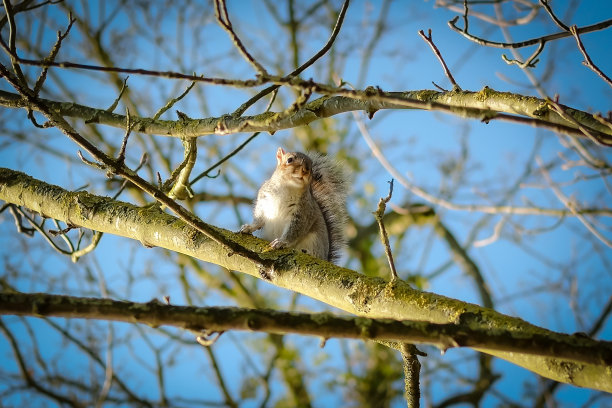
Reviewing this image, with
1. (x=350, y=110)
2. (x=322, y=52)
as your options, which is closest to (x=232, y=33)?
(x=322, y=52)

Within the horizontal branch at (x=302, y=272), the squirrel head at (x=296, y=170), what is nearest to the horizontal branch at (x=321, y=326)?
the horizontal branch at (x=302, y=272)

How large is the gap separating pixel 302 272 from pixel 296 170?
1742 millimetres

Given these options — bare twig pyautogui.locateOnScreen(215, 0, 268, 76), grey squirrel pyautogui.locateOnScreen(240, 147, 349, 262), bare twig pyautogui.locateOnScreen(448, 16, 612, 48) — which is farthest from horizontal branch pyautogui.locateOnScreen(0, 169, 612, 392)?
grey squirrel pyautogui.locateOnScreen(240, 147, 349, 262)

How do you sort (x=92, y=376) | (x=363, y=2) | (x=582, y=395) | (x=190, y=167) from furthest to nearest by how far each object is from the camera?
1. (x=582, y=395)
2. (x=363, y=2)
3. (x=92, y=376)
4. (x=190, y=167)

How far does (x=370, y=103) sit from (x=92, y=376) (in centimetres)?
472

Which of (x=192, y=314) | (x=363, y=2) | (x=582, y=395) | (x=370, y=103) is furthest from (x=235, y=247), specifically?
(x=582, y=395)

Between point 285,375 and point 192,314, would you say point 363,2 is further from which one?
point 192,314

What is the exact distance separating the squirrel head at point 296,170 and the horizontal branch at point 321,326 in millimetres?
2257

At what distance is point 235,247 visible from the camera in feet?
5.11

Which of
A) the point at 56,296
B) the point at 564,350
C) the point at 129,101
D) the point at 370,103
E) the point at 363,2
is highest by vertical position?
the point at 363,2

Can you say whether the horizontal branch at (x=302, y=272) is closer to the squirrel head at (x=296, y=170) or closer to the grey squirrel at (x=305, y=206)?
the grey squirrel at (x=305, y=206)

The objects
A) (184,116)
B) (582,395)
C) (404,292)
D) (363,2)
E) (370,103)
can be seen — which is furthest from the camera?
(582,395)

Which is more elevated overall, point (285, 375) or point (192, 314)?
point (285, 375)

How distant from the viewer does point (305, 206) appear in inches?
129
